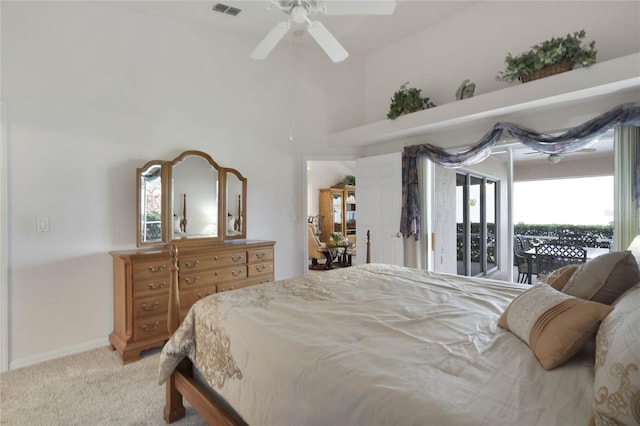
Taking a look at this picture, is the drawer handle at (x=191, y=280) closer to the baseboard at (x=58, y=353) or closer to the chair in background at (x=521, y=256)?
the baseboard at (x=58, y=353)

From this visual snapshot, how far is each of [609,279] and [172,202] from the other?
334 cm

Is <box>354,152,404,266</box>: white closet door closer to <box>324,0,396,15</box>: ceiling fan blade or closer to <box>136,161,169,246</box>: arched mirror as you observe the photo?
<box>324,0,396,15</box>: ceiling fan blade

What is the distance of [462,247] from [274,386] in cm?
390

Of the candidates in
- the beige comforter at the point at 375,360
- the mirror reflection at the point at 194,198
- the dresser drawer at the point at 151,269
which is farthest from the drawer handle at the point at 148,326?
the beige comforter at the point at 375,360

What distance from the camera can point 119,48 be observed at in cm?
321

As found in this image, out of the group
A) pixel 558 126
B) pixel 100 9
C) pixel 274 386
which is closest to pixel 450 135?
pixel 558 126

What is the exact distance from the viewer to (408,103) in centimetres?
380

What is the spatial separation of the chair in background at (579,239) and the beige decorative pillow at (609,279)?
2435 millimetres

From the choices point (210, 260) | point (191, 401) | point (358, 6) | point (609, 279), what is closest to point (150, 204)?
point (210, 260)

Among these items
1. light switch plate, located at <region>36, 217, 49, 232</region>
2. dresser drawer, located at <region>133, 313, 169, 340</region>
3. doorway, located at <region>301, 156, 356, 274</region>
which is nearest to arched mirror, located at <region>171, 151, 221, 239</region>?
dresser drawer, located at <region>133, 313, 169, 340</region>

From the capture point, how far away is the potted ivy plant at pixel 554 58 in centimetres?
258

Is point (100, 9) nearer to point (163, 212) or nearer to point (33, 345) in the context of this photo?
point (163, 212)

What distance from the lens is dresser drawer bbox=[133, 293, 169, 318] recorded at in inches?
111

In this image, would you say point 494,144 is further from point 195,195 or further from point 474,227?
point 195,195
